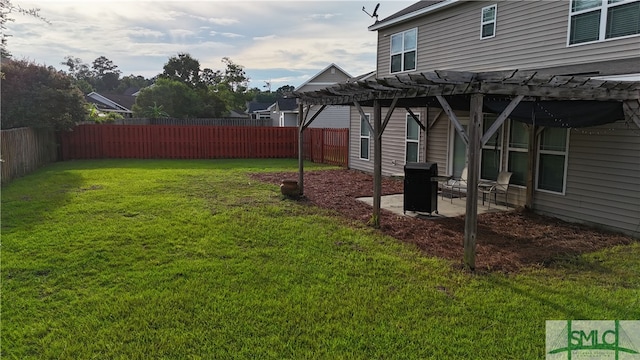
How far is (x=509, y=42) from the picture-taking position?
8.52m

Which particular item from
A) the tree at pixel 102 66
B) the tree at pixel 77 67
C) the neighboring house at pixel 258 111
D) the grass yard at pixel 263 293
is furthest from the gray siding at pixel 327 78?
the tree at pixel 102 66

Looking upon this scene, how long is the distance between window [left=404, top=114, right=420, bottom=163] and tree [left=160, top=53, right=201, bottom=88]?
36287mm

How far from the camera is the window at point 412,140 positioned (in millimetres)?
11273

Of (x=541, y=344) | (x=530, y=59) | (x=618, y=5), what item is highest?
(x=618, y=5)

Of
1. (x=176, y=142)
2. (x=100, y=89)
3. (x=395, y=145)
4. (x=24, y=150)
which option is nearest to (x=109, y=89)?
(x=100, y=89)

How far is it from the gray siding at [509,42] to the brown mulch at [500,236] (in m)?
2.85

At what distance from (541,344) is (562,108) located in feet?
14.1

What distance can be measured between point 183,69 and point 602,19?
142 feet

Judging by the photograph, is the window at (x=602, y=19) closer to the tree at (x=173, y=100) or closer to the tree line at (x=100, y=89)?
the tree line at (x=100, y=89)

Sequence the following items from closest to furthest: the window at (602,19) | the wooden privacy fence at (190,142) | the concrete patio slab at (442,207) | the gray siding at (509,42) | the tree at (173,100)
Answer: the window at (602,19) < the gray siding at (509,42) < the concrete patio slab at (442,207) < the wooden privacy fence at (190,142) < the tree at (173,100)

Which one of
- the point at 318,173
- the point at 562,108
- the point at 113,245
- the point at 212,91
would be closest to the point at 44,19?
the point at 113,245

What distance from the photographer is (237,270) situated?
4.59 metres

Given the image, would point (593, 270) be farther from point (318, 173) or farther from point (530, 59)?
point (318, 173)

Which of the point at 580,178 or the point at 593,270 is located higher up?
the point at 580,178
